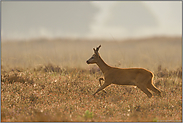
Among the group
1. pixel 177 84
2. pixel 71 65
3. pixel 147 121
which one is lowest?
pixel 147 121

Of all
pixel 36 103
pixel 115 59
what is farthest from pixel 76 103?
pixel 115 59

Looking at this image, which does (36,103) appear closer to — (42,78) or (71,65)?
(42,78)

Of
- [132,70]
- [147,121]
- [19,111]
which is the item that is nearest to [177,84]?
[132,70]

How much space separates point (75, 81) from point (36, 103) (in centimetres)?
277

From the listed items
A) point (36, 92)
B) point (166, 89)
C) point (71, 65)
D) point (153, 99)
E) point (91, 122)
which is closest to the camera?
point (91, 122)

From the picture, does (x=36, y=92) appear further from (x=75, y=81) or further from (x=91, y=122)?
(x=91, y=122)

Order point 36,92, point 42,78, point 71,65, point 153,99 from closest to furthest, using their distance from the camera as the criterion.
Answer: point 153,99
point 36,92
point 42,78
point 71,65

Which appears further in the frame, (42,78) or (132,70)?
(42,78)

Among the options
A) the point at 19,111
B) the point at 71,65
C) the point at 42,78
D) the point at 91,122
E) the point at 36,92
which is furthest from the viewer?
the point at 71,65

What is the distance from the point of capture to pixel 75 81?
35.0 feet

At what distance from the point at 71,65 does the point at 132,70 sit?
19.4ft

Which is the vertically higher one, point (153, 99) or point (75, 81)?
point (75, 81)

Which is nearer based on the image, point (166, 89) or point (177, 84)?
point (166, 89)

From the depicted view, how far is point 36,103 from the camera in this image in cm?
827
